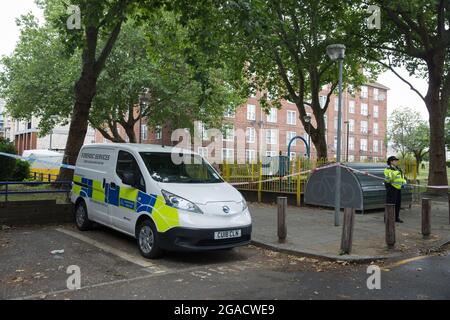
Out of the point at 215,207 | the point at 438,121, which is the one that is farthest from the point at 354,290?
the point at 438,121

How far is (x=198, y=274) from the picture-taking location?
20.4 feet

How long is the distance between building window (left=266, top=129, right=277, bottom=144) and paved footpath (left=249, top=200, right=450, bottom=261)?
4133 cm

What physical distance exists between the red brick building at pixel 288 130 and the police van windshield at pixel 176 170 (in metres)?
26.3

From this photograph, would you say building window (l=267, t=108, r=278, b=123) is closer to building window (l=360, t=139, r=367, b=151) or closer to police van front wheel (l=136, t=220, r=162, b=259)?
building window (l=360, t=139, r=367, b=151)

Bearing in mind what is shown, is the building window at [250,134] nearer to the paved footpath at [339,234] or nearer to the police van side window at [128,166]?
the paved footpath at [339,234]

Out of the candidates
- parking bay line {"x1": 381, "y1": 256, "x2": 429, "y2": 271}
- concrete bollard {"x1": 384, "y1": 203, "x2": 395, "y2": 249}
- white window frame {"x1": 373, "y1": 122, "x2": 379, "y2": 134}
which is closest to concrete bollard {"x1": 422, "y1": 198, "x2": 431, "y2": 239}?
concrete bollard {"x1": 384, "y1": 203, "x2": 395, "y2": 249}

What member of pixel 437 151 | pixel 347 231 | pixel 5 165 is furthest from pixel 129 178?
pixel 437 151

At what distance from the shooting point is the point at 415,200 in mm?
17078

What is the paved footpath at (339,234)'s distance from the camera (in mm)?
7789

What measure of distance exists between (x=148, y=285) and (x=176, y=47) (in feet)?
37.2

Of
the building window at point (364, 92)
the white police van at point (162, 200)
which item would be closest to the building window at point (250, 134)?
the building window at point (364, 92)

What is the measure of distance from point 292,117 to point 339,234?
49744 mm

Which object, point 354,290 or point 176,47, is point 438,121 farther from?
point 354,290
